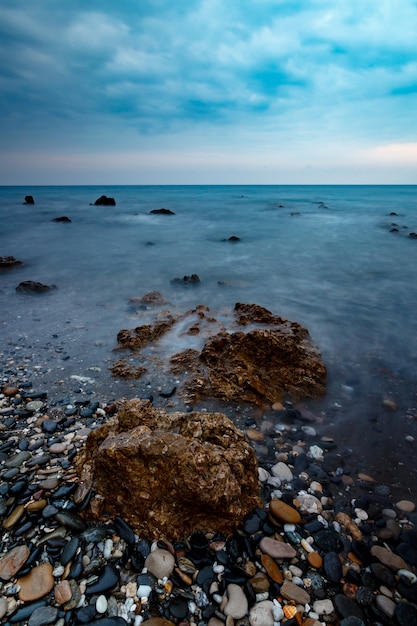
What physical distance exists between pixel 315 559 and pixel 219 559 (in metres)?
0.71

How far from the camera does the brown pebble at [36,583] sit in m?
2.11

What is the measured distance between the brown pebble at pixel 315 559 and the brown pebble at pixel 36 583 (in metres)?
1.77

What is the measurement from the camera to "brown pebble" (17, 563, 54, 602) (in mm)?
2112

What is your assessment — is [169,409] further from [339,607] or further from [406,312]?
[406,312]

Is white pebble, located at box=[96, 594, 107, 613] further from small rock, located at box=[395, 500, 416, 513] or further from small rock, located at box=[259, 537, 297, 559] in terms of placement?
small rock, located at box=[395, 500, 416, 513]

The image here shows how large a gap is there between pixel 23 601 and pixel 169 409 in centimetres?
232

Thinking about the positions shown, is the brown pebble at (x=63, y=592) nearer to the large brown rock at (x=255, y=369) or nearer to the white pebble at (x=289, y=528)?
the white pebble at (x=289, y=528)

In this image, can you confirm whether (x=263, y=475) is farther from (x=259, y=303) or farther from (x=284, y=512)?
(x=259, y=303)

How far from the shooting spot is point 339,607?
221 centimetres

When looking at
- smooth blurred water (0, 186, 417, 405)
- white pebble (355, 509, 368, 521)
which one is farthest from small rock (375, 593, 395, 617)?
smooth blurred water (0, 186, 417, 405)

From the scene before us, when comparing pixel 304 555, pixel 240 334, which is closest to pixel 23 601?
pixel 304 555

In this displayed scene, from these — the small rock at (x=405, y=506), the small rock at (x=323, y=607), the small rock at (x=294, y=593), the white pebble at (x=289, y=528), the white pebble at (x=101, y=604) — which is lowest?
the small rock at (x=405, y=506)

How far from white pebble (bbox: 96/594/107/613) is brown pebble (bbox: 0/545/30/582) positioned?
0.59m

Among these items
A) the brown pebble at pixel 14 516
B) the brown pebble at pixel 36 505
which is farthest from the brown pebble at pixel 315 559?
the brown pebble at pixel 14 516
